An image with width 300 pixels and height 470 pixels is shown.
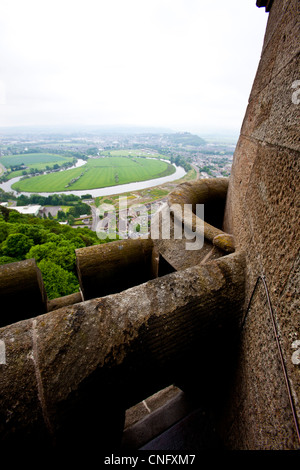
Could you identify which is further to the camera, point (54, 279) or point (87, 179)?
point (87, 179)

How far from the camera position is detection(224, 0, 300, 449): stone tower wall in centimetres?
143

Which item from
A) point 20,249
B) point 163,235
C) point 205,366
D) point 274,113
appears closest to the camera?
point 274,113

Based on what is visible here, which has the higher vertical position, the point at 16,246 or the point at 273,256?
the point at 273,256

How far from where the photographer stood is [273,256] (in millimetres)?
1690

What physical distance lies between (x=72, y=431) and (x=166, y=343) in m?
0.85

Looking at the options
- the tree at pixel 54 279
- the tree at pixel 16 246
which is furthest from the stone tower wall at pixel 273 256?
the tree at pixel 16 246

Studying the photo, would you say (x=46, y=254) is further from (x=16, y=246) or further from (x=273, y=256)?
(x=273, y=256)

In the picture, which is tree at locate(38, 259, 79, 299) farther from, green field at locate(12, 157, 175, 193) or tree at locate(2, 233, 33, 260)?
green field at locate(12, 157, 175, 193)

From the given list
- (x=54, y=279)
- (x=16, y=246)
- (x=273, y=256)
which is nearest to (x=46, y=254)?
(x=16, y=246)

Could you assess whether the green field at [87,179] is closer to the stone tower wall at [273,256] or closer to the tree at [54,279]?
the tree at [54,279]

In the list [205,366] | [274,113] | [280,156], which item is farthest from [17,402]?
[274,113]

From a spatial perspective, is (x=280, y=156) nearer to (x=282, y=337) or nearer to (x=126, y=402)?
(x=282, y=337)

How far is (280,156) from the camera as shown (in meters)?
1.73

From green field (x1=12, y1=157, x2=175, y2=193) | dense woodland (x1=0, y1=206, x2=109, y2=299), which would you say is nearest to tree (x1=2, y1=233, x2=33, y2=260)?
dense woodland (x1=0, y1=206, x2=109, y2=299)
